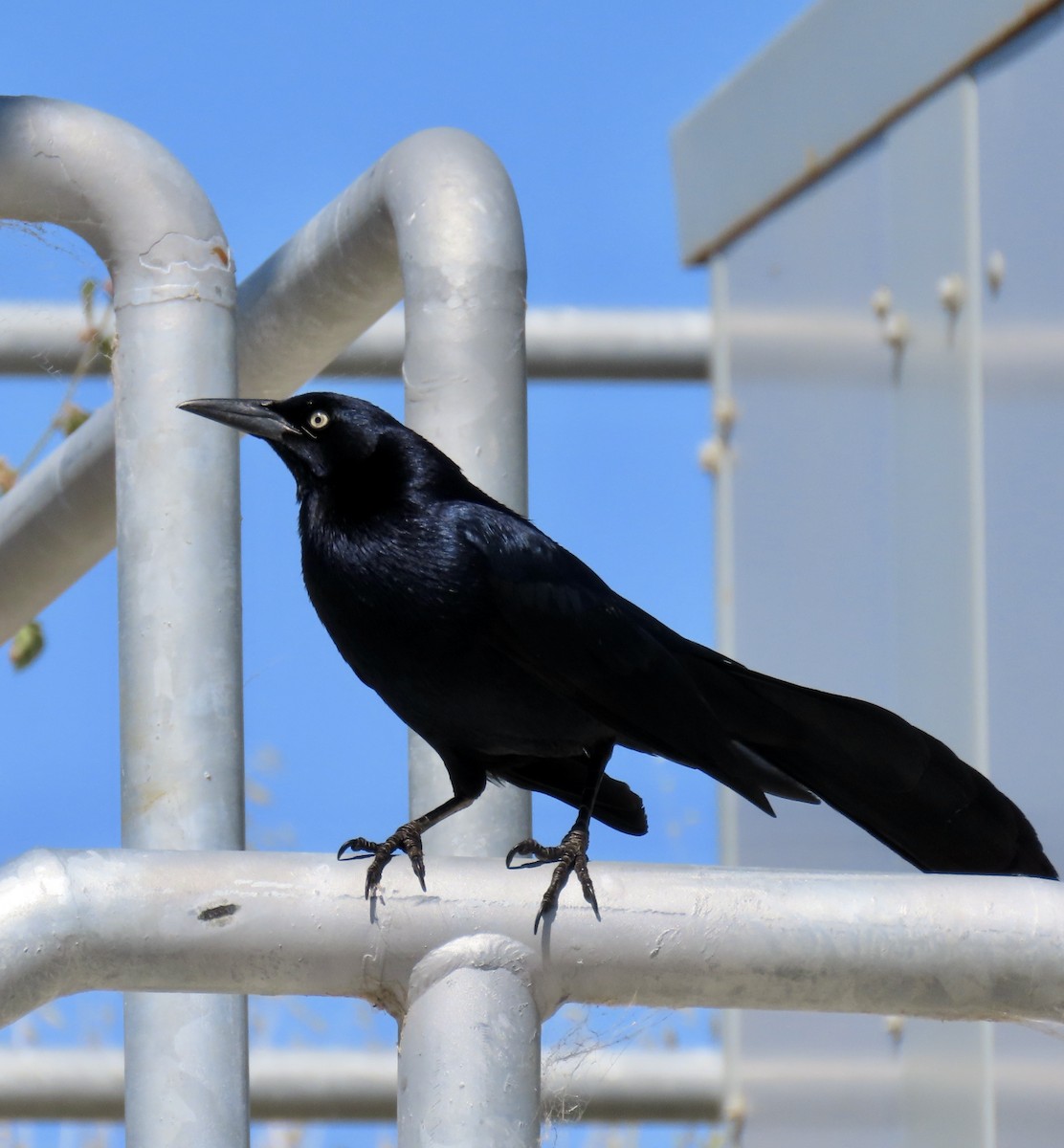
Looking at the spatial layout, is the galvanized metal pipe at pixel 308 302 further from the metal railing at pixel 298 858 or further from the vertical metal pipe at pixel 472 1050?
the vertical metal pipe at pixel 472 1050

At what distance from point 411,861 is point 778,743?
1.31 meters

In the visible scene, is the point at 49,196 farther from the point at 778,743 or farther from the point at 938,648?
the point at 938,648

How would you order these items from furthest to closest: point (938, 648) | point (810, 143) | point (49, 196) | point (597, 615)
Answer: point (810, 143) → point (938, 648) → point (597, 615) → point (49, 196)

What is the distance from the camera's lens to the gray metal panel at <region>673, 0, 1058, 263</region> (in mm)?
4273

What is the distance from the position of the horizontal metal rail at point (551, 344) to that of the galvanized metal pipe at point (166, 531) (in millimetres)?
1281

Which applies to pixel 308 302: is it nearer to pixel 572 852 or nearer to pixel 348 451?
pixel 348 451

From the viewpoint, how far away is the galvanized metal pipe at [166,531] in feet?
7.36

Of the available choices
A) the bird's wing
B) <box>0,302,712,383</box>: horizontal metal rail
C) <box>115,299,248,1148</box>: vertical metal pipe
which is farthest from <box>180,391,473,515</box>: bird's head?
<box>0,302,712,383</box>: horizontal metal rail

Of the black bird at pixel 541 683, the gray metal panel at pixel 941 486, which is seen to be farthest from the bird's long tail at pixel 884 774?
the gray metal panel at pixel 941 486

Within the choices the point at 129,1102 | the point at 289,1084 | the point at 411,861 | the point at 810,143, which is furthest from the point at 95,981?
the point at 810,143

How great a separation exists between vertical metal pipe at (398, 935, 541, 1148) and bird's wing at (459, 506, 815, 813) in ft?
3.86

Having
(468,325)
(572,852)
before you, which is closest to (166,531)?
(468,325)

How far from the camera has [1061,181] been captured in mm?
3756

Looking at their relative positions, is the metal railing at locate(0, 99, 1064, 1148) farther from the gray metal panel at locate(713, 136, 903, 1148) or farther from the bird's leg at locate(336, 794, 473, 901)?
the gray metal panel at locate(713, 136, 903, 1148)
